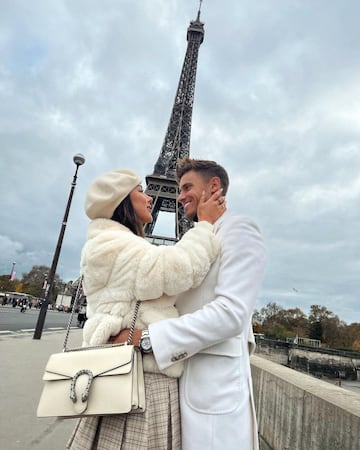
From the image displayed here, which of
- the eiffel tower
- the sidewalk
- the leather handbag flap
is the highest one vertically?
the eiffel tower

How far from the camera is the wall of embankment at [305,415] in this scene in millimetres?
1607

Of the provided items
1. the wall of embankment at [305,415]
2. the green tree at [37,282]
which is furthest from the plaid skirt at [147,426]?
the green tree at [37,282]

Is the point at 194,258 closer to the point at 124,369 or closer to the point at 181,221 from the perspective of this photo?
the point at 124,369

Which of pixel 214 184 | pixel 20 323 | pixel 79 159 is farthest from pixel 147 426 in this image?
pixel 20 323

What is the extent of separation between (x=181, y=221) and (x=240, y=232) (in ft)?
93.5

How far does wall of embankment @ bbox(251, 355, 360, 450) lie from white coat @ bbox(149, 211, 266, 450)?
1.80ft

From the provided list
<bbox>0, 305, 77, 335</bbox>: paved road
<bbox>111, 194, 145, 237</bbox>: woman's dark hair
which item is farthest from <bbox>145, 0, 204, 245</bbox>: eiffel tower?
<bbox>111, 194, 145, 237</bbox>: woman's dark hair

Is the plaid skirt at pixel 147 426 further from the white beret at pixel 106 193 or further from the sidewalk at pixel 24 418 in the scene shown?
the sidewalk at pixel 24 418

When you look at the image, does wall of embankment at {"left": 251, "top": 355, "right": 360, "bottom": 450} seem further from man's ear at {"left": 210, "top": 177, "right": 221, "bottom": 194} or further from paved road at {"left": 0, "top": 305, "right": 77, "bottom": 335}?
paved road at {"left": 0, "top": 305, "right": 77, "bottom": 335}

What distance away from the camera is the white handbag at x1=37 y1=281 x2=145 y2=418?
46.5 inches

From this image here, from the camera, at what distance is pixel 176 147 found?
36.7 meters

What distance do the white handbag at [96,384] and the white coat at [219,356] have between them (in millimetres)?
113

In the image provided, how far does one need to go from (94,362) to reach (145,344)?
19 cm

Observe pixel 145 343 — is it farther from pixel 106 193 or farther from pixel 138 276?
pixel 106 193
